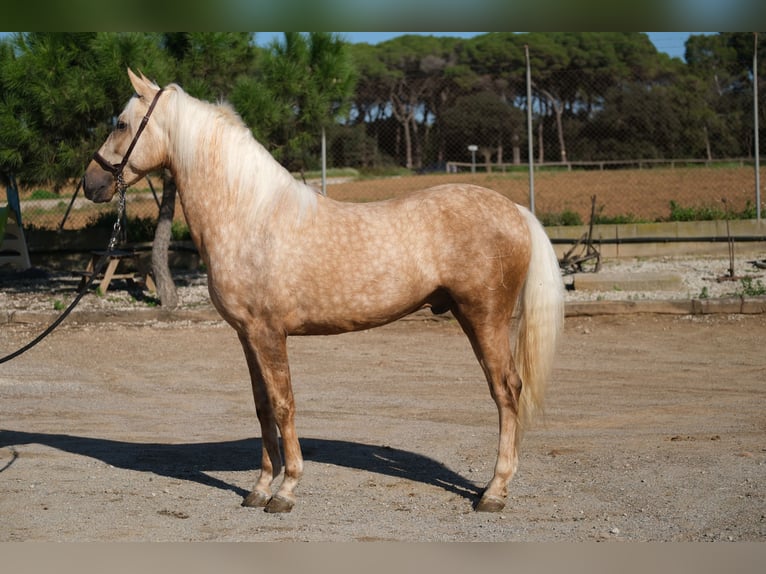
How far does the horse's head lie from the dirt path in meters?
1.69

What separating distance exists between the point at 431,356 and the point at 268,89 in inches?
172

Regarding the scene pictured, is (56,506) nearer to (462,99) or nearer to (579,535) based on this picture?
(579,535)

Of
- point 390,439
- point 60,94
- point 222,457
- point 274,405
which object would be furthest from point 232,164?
point 60,94

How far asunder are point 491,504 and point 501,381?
64 cm

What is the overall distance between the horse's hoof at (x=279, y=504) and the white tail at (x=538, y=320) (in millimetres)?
1280

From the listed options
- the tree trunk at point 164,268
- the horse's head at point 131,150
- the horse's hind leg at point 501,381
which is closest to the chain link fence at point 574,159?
the tree trunk at point 164,268

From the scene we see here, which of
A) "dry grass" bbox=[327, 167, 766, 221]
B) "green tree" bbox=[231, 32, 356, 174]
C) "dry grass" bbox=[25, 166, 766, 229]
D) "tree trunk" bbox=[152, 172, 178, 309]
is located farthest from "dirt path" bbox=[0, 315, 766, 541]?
"dry grass" bbox=[327, 167, 766, 221]

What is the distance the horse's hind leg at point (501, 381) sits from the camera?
14.6ft

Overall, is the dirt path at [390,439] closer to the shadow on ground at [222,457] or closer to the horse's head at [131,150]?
the shadow on ground at [222,457]

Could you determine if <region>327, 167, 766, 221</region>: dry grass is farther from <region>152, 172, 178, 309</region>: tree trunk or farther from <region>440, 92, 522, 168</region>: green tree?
<region>152, 172, 178, 309</region>: tree trunk

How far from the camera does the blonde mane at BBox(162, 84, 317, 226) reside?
4348 mm

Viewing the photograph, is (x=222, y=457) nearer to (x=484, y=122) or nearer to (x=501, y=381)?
(x=501, y=381)
